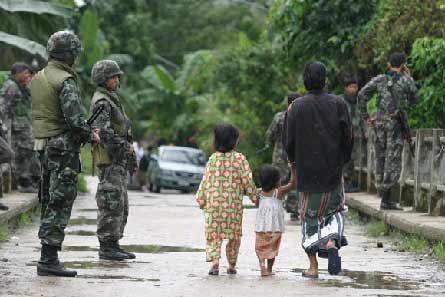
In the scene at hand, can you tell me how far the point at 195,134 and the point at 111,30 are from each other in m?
8.97

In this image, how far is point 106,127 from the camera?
450 inches

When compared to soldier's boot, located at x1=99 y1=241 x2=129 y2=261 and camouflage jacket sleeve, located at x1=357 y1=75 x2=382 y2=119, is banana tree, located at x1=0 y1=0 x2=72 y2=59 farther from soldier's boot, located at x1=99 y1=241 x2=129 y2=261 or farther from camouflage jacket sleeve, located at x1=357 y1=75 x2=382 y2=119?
soldier's boot, located at x1=99 y1=241 x2=129 y2=261

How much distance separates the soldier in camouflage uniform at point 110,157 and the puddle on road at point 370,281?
94.2 inches

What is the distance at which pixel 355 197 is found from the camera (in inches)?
764

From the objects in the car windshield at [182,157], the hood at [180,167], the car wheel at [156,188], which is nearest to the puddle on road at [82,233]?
the hood at [180,167]

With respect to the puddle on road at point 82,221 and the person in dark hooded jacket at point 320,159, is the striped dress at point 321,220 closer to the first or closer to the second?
the person in dark hooded jacket at point 320,159

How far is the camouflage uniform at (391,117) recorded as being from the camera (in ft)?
49.9

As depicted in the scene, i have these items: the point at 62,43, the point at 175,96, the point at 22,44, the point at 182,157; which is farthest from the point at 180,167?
the point at 62,43

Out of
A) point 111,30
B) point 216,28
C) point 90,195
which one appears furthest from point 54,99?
point 216,28

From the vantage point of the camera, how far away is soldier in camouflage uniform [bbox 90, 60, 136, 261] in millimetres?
→ 11469

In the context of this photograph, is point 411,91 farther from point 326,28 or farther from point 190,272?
point 326,28

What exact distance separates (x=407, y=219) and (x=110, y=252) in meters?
4.22

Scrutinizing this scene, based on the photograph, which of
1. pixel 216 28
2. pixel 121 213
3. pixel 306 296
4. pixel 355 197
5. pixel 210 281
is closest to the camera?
pixel 306 296

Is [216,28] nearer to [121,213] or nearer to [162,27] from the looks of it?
[162,27]
